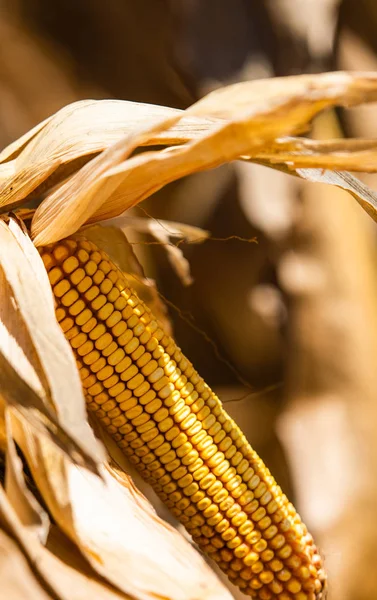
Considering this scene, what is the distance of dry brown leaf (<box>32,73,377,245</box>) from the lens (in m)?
0.40

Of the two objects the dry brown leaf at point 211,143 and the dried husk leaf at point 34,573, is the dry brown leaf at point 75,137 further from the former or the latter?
the dried husk leaf at point 34,573

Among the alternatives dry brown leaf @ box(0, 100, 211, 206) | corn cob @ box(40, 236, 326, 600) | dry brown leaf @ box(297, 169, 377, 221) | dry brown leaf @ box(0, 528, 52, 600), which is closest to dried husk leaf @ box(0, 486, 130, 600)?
dry brown leaf @ box(0, 528, 52, 600)

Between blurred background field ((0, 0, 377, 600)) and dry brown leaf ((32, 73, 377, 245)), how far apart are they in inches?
10.7

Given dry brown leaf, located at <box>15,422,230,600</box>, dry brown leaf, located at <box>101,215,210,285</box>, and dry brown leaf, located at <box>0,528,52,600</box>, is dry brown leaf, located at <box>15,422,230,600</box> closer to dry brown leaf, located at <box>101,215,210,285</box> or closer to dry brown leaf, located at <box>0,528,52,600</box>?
dry brown leaf, located at <box>0,528,52,600</box>

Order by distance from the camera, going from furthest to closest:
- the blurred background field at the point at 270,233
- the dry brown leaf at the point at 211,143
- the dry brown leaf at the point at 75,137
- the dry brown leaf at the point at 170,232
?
the blurred background field at the point at 270,233 → the dry brown leaf at the point at 170,232 → the dry brown leaf at the point at 75,137 → the dry brown leaf at the point at 211,143

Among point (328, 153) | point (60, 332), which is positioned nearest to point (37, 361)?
point (60, 332)

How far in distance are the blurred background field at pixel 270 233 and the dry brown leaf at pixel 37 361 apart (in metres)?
0.31

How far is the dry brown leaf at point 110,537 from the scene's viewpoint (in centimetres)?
48

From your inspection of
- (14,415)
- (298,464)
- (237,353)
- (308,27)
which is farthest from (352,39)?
(14,415)

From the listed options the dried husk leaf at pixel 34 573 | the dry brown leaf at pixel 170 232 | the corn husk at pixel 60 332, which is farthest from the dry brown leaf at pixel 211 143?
the dried husk leaf at pixel 34 573

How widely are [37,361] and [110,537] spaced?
0.52ft

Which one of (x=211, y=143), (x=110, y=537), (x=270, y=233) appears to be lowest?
(x=110, y=537)

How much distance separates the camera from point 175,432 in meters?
0.59

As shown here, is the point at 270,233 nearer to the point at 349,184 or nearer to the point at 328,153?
the point at 349,184
